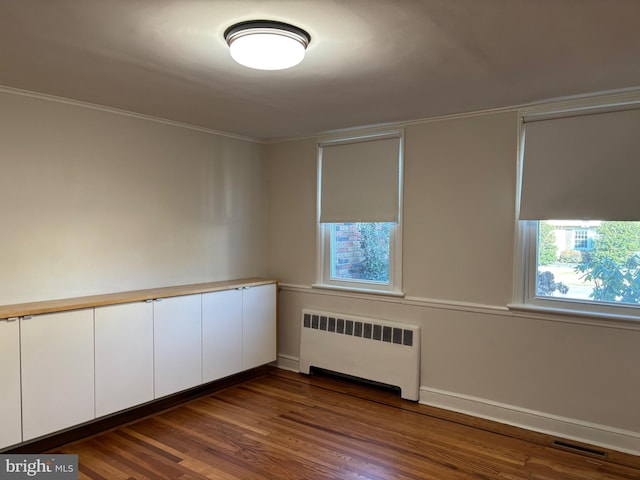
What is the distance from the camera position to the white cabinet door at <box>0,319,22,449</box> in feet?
8.53

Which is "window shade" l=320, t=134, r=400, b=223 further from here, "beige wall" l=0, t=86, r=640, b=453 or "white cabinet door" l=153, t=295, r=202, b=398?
"white cabinet door" l=153, t=295, r=202, b=398

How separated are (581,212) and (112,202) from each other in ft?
11.4

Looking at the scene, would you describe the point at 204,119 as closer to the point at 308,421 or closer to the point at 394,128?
the point at 394,128

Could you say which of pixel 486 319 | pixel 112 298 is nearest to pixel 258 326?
pixel 112 298

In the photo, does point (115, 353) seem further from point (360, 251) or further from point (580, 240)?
point (580, 240)

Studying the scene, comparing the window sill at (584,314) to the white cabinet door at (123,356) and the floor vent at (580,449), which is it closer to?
the floor vent at (580,449)

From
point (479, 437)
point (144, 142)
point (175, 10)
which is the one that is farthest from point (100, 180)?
point (479, 437)

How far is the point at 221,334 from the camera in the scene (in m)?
3.96

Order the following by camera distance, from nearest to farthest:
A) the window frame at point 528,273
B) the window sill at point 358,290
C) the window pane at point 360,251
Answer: the window frame at point 528,273 < the window sill at point 358,290 < the window pane at point 360,251

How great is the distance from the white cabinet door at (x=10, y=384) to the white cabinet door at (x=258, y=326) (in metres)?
1.87

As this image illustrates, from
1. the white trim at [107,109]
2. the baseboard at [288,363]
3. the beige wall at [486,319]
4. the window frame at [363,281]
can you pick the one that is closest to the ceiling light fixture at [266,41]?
the white trim at [107,109]

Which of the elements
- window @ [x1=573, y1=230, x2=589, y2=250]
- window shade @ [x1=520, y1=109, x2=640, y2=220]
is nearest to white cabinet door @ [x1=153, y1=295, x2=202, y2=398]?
window shade @ [x1=520, y1=109, x2=640, y2=220]

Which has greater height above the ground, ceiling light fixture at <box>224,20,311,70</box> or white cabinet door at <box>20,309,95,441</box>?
ceiling light fixture at <box>224,20,311,70</box>

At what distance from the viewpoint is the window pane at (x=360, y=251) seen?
4.13 m
